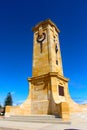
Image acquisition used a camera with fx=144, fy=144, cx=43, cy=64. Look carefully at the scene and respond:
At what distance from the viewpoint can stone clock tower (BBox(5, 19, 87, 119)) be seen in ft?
48.1

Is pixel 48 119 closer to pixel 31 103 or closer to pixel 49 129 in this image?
pixel 49 129

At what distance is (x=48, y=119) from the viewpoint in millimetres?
11102

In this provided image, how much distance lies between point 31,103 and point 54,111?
11.1 feet

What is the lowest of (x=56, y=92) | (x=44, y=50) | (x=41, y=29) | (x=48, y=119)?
(x=48, y=119)

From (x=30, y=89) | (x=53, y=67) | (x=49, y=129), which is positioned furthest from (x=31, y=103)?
(x=49, y=129)

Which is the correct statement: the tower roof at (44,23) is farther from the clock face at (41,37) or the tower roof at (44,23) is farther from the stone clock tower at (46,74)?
the clock face at (41,37)

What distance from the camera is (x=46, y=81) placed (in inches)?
608

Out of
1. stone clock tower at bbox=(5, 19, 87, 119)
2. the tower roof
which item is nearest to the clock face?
stone clock tower at bbox=(5, 19, 87, 119)

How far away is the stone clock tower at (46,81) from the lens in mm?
14668

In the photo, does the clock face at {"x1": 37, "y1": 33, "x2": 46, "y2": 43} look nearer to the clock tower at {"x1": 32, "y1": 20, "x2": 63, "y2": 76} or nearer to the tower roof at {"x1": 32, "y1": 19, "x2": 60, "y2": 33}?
the clock tower at {"x1": 32, "y1": 20, "x2": 63, "y2": 76}

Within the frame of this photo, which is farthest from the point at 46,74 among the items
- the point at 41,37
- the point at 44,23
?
the point at 44,23

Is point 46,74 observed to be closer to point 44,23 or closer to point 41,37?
point 41,37

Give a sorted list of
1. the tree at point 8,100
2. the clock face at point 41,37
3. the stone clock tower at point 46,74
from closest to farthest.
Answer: the stone clock tower at point 46,74 < the clock face at point 41,37 < the tree at point 8,100

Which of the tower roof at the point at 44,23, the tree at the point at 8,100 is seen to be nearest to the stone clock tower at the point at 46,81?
the tower roof at the point at 44,23
